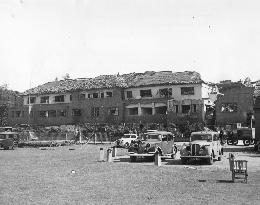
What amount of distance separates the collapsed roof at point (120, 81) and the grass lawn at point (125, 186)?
39.5 meters

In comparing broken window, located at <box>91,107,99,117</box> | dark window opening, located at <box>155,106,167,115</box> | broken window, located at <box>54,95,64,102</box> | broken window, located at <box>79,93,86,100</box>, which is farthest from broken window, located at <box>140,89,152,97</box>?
broken window, located at <box>54,95,64,102</box>

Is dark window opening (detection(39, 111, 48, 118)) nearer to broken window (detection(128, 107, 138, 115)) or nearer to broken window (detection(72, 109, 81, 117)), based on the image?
broken window (detection(72, 109, 81, 117))

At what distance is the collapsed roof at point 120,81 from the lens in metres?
60.1

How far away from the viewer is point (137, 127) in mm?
57438

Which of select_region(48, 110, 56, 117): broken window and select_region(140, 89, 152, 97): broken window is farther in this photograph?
select_region(48, 110, 56, 117): broken window

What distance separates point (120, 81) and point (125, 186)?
166ft

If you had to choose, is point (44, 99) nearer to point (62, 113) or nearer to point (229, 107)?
point (62, 113)

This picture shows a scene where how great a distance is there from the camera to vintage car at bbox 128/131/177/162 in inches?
993

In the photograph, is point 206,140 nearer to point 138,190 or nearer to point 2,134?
point 138,190

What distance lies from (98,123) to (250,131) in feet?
89.9

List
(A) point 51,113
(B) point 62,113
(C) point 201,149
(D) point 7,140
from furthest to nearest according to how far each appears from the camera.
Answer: (A) point 51,113, (B) point 62,113, (D) point 7,140, (C) point 201,149

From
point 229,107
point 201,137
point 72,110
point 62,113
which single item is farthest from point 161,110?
point 201,137

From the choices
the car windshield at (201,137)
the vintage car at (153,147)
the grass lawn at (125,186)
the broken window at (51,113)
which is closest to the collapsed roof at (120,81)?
the broken window at (51,113)

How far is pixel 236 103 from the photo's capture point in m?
56.6
